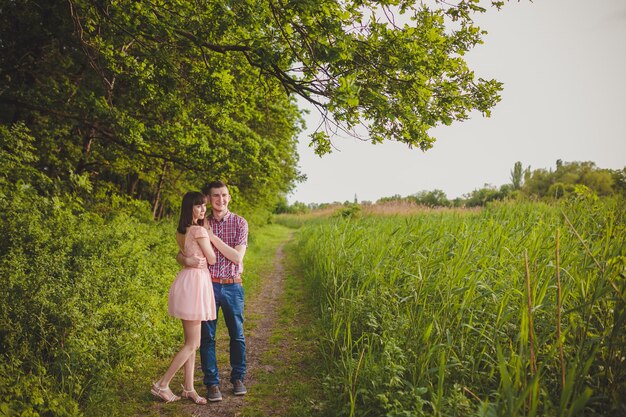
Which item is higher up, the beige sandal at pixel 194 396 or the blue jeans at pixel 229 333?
the blue jeans at pixel 229 333

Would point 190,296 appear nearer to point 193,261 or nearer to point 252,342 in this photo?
point 193,261

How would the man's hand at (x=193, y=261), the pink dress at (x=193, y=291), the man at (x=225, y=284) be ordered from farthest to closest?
the man at (x=225, y=284) → the man's hand at (x=193, y=261) → the pink dress at (x=193, y=291)

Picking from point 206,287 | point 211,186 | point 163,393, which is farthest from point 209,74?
point 163,393

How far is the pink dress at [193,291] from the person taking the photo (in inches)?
139

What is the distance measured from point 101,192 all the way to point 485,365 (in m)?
9.93

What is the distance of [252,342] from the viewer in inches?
219

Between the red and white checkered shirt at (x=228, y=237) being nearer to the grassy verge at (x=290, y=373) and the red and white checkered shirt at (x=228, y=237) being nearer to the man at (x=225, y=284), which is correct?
the man at (x=225, y=284)

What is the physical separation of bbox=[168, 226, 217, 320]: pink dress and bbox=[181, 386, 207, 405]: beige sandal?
0.88 meters

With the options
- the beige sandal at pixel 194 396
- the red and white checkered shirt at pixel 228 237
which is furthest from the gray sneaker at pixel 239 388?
the red and white checkered shirt at pixel 228 237

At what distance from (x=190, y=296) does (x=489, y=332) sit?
2.97 m

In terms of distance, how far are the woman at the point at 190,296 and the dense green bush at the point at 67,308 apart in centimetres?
73

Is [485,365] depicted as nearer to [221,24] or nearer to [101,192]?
[221,24]

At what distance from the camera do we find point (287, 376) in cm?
434

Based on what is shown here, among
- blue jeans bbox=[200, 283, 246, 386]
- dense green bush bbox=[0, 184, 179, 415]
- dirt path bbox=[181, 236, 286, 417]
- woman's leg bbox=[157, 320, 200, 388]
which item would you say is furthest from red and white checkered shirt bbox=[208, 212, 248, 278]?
dense green bush bbox=[0, 184, 179, 415]
